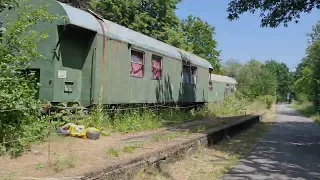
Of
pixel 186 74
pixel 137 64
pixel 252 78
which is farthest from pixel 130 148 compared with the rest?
pixel 252 78

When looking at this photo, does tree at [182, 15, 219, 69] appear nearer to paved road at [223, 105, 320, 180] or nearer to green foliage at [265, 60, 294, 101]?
paved road at [223, 105, 320, 180]

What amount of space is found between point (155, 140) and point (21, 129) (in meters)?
3.20

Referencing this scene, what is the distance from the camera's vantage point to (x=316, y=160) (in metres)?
9.55

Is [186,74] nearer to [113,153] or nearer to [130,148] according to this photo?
[130,148]

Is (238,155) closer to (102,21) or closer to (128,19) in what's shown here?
(102,21)

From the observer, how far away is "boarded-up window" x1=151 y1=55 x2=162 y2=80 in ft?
46.1

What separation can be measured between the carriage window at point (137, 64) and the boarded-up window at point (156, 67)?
1.01 m

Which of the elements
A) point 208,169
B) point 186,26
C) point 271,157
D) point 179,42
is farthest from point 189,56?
point 186,26

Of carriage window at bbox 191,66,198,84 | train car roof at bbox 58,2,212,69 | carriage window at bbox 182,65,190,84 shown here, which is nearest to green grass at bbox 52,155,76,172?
train car roof at bbox 58,2,212,69

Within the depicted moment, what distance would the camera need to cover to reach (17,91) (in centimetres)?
620

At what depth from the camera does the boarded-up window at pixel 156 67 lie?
14.1 m

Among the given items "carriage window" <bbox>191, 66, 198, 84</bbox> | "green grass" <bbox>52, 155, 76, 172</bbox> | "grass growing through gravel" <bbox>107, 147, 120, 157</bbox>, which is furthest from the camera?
"carriage window" <bbox>191, 66, 198, 84</bbox>

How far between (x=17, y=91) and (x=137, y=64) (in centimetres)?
666

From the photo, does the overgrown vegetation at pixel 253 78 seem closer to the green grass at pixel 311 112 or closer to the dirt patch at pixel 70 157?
the green grass at pixel 311 112
